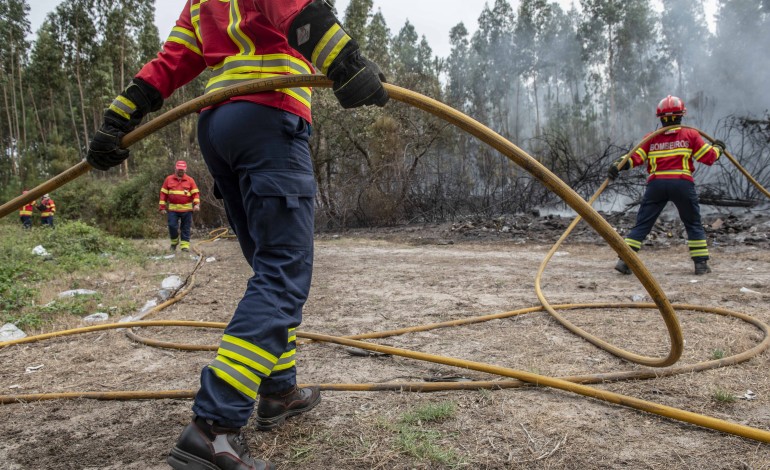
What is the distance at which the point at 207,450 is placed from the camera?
1559mm

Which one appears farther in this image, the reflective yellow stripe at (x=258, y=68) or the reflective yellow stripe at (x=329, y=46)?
the reflective yellow stripe at (x=258, y=68)

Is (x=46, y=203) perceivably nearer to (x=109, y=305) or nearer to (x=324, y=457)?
(x=109, y=305)

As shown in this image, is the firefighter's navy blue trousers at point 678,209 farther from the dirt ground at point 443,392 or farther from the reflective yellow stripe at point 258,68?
the reflective yellow stripe at point 258,68

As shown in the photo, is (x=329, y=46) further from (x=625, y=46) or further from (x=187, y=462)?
(x=625, y=46)

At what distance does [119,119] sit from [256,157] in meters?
0.77

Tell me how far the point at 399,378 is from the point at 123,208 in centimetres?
2032

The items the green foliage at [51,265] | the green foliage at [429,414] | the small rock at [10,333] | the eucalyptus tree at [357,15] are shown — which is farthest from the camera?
the eucalyptus tree at [357,15]

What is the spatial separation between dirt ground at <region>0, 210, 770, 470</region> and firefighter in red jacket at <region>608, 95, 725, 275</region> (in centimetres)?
41

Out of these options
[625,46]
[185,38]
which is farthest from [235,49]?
[625,46]

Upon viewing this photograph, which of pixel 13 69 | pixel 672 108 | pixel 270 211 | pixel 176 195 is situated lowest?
pixel 270 211

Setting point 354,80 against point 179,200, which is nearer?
point 354,80

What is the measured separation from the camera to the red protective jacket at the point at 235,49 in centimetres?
179

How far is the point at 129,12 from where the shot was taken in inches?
→ 1118

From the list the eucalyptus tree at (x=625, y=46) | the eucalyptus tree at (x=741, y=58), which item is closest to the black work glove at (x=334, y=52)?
the eucalyptus tree at (x=741, y=58)
